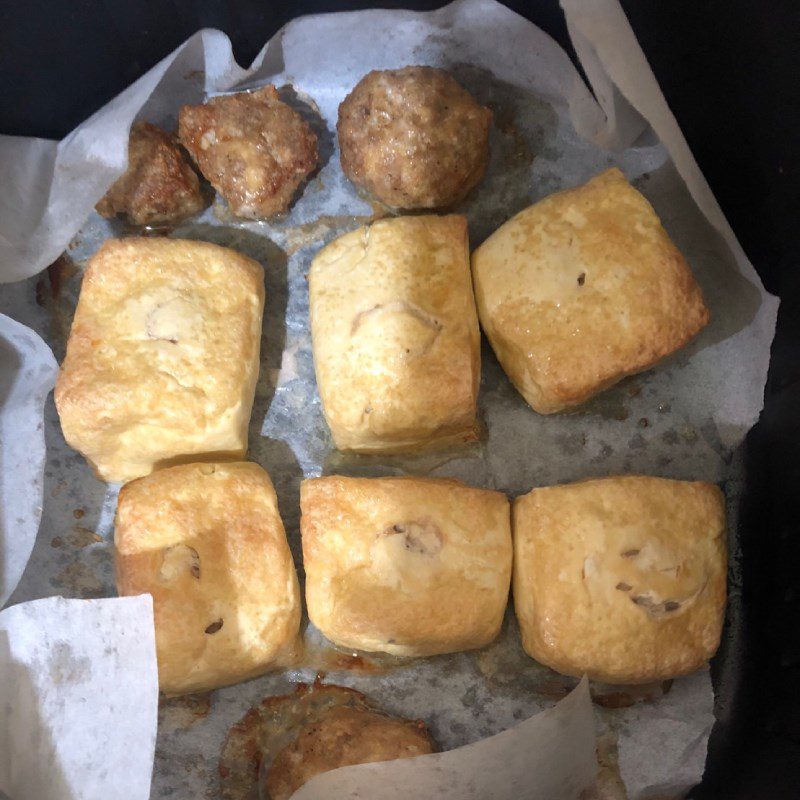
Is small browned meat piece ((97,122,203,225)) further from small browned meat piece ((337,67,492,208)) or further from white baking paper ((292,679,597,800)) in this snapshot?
white baking paper ((292,679,597,800))

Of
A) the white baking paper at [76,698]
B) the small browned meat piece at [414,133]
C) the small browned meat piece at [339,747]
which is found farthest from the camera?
the small browned meat piece at [414,133]

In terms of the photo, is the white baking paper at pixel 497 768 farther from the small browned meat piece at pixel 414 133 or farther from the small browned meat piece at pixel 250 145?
the small browned meat piece at pixel 250 145

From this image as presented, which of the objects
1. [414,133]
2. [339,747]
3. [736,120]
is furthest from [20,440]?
[736,120]

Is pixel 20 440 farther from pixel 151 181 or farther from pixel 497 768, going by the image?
pixel 497 768

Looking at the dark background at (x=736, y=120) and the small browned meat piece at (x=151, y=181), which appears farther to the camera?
the small browned meat piece at (x=151, y=181)

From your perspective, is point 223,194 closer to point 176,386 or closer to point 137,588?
point 176,386

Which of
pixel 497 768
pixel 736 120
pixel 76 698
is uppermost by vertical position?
pixel 736 120

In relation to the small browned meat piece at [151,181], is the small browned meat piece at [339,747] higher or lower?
lower

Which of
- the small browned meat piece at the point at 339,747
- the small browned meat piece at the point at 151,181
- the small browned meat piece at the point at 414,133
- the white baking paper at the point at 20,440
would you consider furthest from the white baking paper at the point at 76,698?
the small browned meat piece at the point at 414,133
